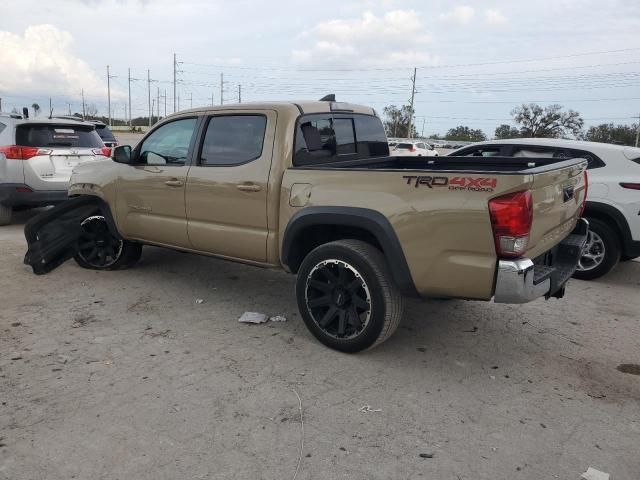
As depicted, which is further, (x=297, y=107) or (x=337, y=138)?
(x=337, y=138)

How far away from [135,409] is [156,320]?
1.46 m

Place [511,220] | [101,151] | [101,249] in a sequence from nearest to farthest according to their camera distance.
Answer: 1. [511,220]
2. [101,249]
3. [101,151]

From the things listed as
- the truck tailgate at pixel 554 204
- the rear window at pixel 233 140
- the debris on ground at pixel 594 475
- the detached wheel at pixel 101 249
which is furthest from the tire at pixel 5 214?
the debris on ground at pixel 594 475

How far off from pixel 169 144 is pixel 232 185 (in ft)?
3.80

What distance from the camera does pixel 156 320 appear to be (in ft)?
14.6

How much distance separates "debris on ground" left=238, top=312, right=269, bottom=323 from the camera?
176 inches

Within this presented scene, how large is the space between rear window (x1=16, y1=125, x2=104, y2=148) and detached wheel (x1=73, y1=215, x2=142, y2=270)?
2.95 m

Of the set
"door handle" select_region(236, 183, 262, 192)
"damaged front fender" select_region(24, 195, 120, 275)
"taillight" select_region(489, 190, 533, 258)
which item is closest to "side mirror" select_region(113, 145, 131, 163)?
"damaged front fender" select_region(24, 195, 120, 275)

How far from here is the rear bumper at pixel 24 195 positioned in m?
7.74

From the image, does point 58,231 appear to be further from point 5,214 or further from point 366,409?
point 366,409

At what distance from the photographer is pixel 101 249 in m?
5.89

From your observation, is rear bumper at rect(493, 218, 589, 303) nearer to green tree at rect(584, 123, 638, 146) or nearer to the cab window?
the cab window

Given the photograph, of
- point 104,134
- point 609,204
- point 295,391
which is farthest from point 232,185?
point 104,134

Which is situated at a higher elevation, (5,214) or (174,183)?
(174,183)
